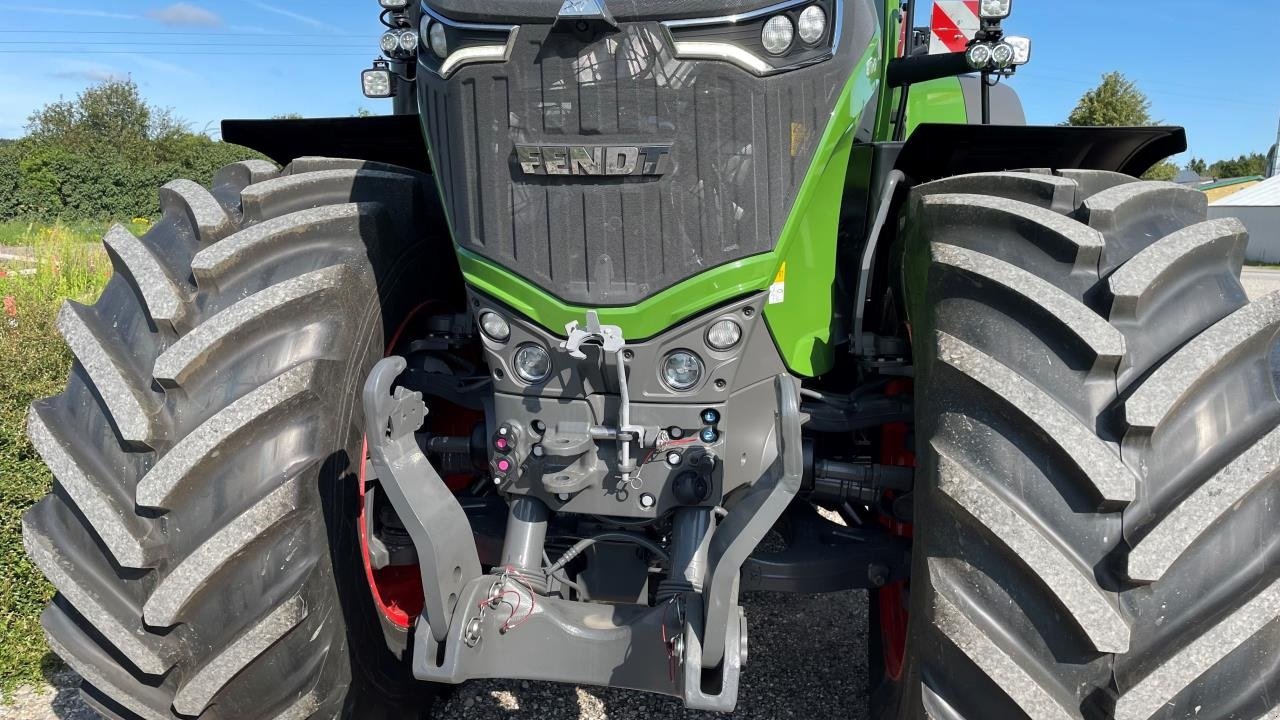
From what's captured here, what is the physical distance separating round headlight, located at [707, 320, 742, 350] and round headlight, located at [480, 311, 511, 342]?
1.58 feet

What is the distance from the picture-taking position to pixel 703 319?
2053 millimetres

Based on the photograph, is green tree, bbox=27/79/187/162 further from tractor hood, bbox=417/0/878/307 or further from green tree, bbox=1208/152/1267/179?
green tree, bbox=1208/152/1267/179

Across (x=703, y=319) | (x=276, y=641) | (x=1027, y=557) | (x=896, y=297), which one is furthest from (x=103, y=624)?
(x=896, y=297)

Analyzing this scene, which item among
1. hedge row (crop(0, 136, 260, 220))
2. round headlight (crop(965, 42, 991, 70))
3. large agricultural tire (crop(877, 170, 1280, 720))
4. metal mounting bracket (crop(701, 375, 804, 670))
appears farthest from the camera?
hedge row (crop(0, 136, 260, 220))

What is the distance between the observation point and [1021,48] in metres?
3.19

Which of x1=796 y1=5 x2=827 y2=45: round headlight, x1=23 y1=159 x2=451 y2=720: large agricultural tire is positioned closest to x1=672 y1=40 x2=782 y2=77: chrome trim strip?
x1=796 y1=5 x2=827 y2=45: round headlight

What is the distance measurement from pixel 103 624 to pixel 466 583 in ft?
2.66

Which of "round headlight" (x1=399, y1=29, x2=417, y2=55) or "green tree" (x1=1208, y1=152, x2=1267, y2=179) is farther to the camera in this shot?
"green tree" (x1=1208, y1=152, x2=1267, y2=179)

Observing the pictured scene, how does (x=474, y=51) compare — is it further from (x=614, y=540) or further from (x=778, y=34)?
(x=614, y=540)

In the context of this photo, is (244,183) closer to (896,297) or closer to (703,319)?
A: (703,319)

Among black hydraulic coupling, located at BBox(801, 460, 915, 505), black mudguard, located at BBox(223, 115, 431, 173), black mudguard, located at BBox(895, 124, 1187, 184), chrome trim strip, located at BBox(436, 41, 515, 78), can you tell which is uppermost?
chrome trim strip, located at BBox(436, 41, 515, 78)

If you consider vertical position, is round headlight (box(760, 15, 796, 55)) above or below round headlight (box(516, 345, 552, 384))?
above

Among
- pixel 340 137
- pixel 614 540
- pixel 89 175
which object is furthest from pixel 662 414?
pixel 89 175

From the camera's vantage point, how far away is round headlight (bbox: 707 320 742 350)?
2.08 m
